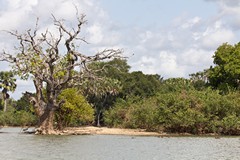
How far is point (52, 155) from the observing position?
27.2 meters

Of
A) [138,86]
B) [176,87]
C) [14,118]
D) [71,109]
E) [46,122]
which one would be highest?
[138,86]

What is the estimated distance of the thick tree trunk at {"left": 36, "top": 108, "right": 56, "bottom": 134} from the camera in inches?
1938

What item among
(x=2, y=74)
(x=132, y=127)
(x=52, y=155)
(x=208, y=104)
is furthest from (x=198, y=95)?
(x=2, y=74)

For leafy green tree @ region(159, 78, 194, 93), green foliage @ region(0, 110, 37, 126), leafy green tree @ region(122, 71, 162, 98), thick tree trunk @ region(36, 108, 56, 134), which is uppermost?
leafy green tree @ region(122, 71, 162, 98)

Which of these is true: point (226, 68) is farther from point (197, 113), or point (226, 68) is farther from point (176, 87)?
point (197, 113)

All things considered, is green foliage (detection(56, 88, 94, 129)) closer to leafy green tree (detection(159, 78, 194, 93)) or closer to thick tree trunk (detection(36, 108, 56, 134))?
thick tree trunk (detection(36, 108, 56, 134))

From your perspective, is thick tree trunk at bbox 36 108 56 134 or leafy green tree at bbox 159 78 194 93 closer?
thick tree trunk at bbox 36 108 56 134

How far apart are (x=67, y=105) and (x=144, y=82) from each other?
1821 inches

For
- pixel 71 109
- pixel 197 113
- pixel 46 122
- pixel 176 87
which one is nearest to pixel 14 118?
pixel 176 87

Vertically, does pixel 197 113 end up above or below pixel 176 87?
below

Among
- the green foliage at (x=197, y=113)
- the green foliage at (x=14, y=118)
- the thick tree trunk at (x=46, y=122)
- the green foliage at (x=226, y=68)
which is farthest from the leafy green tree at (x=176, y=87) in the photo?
the green foliage at (x=14, y=118)

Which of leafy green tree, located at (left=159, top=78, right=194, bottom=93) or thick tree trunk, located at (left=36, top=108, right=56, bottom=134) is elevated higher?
leafy green tree, located at (left=159, top=78, right=194, bottom=93)

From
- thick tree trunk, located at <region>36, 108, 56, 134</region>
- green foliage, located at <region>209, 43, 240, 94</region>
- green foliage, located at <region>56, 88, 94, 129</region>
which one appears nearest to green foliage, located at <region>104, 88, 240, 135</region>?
green foliage, located at <region>56, 88, 94, 129</region>

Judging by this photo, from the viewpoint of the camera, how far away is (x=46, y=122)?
4962 centimetres
